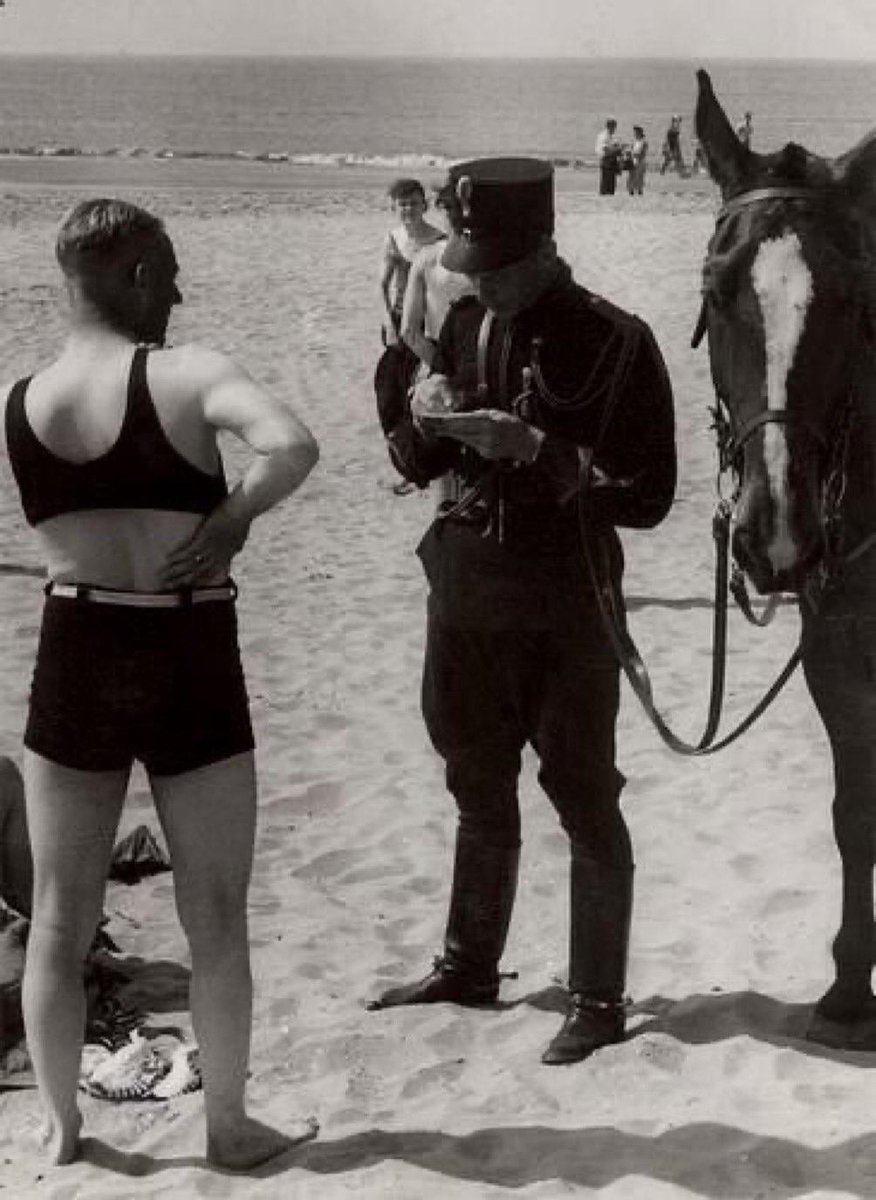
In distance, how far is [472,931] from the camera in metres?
4.68

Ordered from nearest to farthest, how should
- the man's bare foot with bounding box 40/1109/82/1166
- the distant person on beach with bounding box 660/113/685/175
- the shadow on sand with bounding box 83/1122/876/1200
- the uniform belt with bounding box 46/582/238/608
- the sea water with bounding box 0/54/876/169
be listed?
1. the uniform belt with bounding box 46/582/238/608
2. the shadow on sand with bounding box 83/1122/876/1200
3. the man's bare foot with bounding box 40/1109/82/1166
4. the distant person on beach with bounding box 660/113/685/175
5. the sea water with bounding box 0/54/876/169

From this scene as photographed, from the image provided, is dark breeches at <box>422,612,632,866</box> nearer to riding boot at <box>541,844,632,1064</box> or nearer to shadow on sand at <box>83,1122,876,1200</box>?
riding boot at <box>541,844,632,1064</box>

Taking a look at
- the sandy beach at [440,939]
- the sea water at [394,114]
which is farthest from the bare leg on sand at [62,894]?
the sea water at [394,114]

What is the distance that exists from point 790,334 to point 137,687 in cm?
154

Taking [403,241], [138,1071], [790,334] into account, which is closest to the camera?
[790,334]

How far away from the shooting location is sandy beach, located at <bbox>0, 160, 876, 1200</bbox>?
3.91 meters

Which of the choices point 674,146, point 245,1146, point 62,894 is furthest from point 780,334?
point 674,146

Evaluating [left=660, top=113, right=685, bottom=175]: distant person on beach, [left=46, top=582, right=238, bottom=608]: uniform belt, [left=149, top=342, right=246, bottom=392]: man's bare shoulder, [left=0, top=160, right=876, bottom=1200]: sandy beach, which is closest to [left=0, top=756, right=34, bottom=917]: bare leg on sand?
[left=0, top=160, right=876, bottom=1200]: sandy beach

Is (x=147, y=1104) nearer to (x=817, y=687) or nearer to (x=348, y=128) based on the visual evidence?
(x=817, y=687)

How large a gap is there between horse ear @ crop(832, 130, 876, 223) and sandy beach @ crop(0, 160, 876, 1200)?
6.78 feet

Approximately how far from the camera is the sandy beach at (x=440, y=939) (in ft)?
12.8

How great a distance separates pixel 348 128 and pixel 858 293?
94.6 metres

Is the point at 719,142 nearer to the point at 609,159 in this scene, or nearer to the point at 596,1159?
the point at 596,1159

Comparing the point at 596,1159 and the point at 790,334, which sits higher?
the point at 790,334
